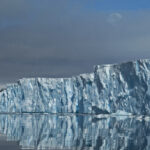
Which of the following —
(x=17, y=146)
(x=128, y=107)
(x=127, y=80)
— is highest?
(x=127, y=80)

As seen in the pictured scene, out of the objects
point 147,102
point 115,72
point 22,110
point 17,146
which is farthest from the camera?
point 22,110

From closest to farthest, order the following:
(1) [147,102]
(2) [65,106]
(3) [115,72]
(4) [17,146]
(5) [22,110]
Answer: (4) [17,146], (1) [147,102], (3) [115,72], (2) [65,106], (5) [22,110]

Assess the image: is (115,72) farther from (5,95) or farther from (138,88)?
(5,95)

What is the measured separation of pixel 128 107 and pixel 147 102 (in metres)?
4.70

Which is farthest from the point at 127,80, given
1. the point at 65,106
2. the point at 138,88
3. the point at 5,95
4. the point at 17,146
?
the point at 17,146

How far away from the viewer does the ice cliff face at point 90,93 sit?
69562 mm

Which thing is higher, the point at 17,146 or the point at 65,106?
the point at 65,106

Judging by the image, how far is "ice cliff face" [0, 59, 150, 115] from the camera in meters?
69.6

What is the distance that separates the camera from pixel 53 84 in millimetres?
89500

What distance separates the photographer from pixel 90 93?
7944cm

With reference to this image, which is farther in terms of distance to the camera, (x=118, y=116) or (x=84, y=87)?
(x=84, y=87)

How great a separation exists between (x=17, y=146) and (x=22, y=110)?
68013 millimetres

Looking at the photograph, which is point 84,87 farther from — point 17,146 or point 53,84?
point 17,146

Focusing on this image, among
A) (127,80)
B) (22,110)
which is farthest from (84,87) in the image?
(22,110)
